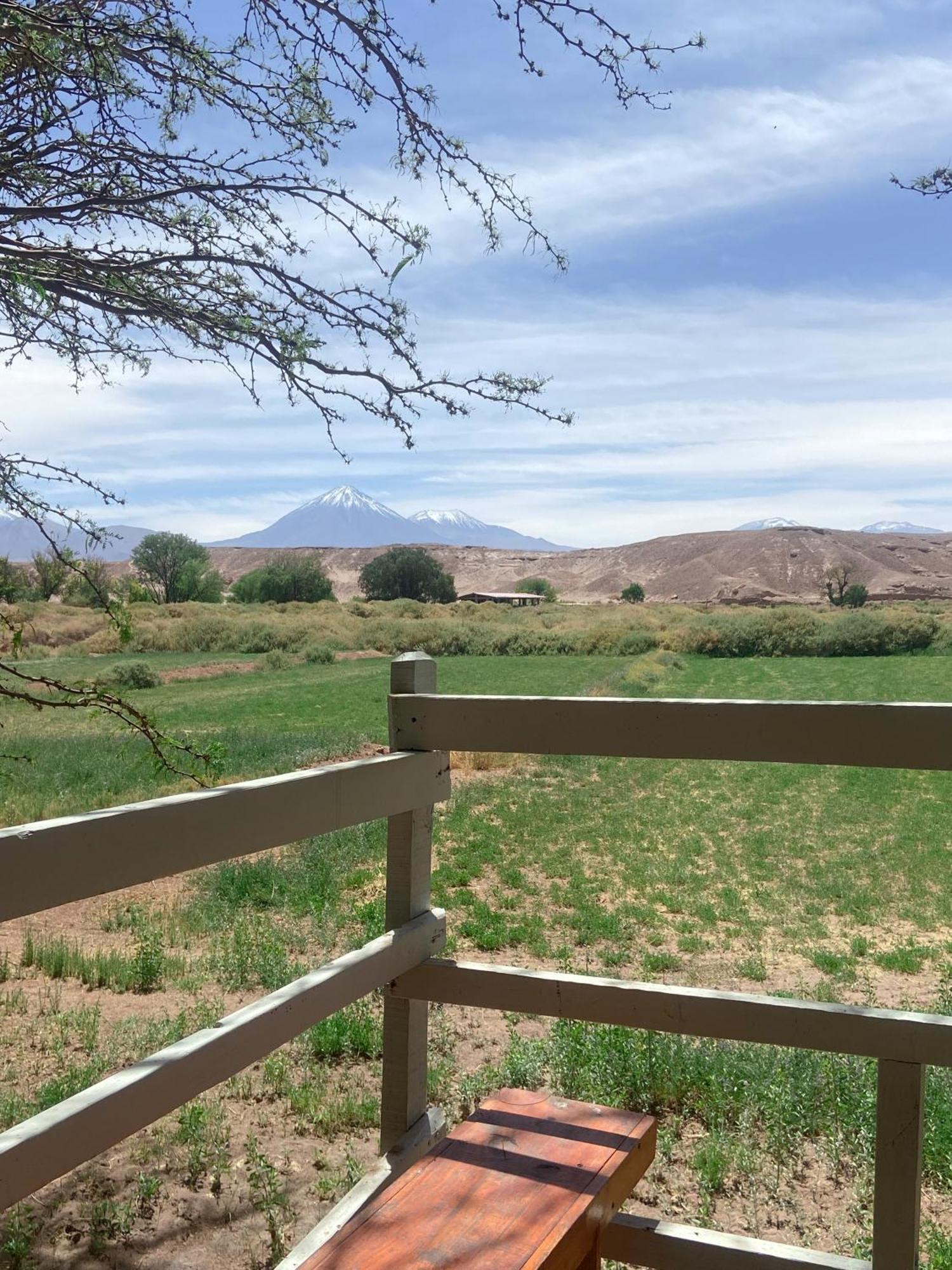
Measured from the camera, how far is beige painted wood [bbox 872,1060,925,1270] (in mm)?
2080

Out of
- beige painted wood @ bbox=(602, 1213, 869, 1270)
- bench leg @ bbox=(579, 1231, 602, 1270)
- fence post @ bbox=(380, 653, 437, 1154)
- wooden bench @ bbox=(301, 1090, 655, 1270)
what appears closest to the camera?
wooden bench @ bbox=(301, 1090, 655, 1270)

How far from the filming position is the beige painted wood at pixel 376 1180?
2.16 meters

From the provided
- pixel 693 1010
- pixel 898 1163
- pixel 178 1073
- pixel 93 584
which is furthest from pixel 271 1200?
pixel 93 584

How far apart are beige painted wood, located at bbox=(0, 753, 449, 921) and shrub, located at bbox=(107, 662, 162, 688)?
38.9 m

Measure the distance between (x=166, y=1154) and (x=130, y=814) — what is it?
2.84 meters

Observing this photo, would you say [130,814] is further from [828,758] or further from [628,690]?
[628,690]

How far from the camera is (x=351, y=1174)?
3521 millimetres

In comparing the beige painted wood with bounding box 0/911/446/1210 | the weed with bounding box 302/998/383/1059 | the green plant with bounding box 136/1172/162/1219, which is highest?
the beige painted wood with bounding box 0/911/446/1210

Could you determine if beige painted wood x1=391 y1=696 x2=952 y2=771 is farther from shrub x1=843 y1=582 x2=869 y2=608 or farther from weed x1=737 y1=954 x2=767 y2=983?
shrub x1=843 y1=582 x2=869 y2=608

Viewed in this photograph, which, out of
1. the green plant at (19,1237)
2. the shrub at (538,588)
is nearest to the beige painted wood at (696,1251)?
the green plant at (19,1237)

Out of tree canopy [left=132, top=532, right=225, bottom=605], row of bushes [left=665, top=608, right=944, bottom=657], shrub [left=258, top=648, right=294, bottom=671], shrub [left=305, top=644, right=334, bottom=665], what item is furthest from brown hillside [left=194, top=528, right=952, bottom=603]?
shrub [left=258, top=648, right=294, bottom=671]

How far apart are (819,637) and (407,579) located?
64.4 meters

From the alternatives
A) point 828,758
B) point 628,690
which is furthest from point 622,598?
point 828,758

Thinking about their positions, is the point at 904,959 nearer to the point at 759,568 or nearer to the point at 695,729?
the point at 695,729
